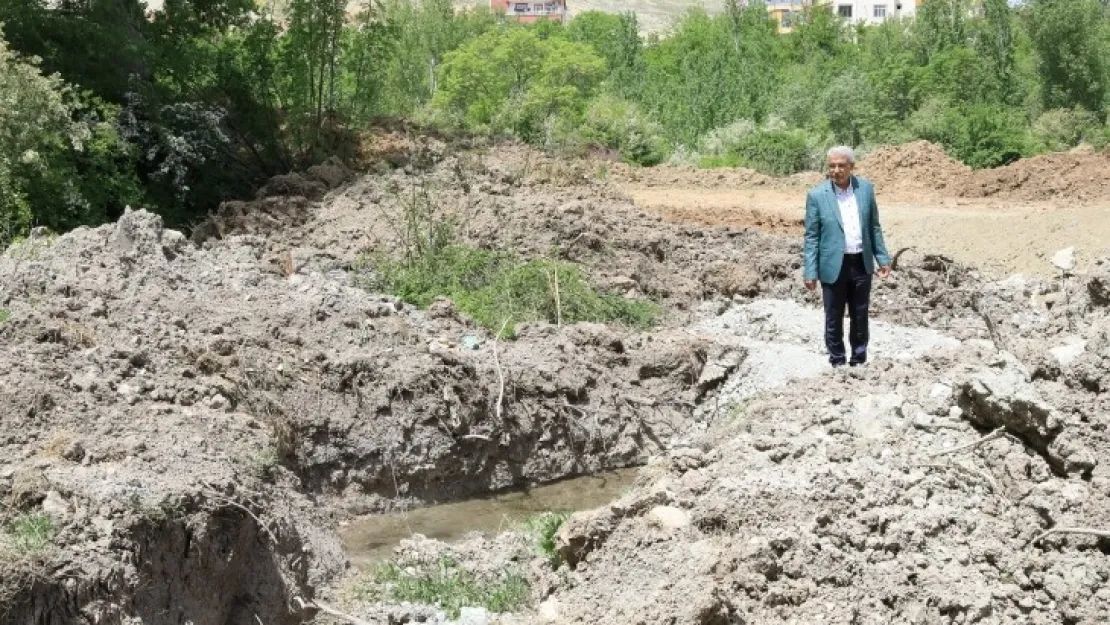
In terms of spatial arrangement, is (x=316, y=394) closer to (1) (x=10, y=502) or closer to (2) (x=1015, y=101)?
(1) (x=10, y=502)

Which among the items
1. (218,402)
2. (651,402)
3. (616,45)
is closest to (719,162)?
(651,402)

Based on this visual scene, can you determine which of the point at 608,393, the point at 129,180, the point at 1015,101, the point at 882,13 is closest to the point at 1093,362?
the point at 608,393

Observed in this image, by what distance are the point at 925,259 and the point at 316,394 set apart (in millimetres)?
6882

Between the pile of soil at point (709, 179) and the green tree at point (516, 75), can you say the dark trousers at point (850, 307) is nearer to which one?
the pile of soil at point (709, 179)

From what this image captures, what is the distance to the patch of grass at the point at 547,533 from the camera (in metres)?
7.05

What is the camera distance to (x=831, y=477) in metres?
6.51

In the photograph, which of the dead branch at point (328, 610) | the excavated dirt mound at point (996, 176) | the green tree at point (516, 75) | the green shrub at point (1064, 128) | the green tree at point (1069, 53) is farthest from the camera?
the green tree at point (1069, 53)

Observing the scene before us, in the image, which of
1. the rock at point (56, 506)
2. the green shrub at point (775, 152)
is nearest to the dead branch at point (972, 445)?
the rock at point (56, 506)

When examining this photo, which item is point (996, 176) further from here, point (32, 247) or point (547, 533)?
point (547, 533)

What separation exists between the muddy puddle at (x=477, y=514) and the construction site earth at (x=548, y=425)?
41mm

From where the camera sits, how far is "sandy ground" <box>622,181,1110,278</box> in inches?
583

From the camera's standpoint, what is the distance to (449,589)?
7.07m

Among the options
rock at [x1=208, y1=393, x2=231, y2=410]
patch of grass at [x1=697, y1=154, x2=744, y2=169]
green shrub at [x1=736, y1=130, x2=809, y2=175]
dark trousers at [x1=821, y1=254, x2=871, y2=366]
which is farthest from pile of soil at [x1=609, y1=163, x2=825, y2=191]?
rock at [x1=208, y1=393, x2=231, y2=410]

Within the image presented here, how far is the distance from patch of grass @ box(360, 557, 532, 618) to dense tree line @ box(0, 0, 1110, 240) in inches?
269
